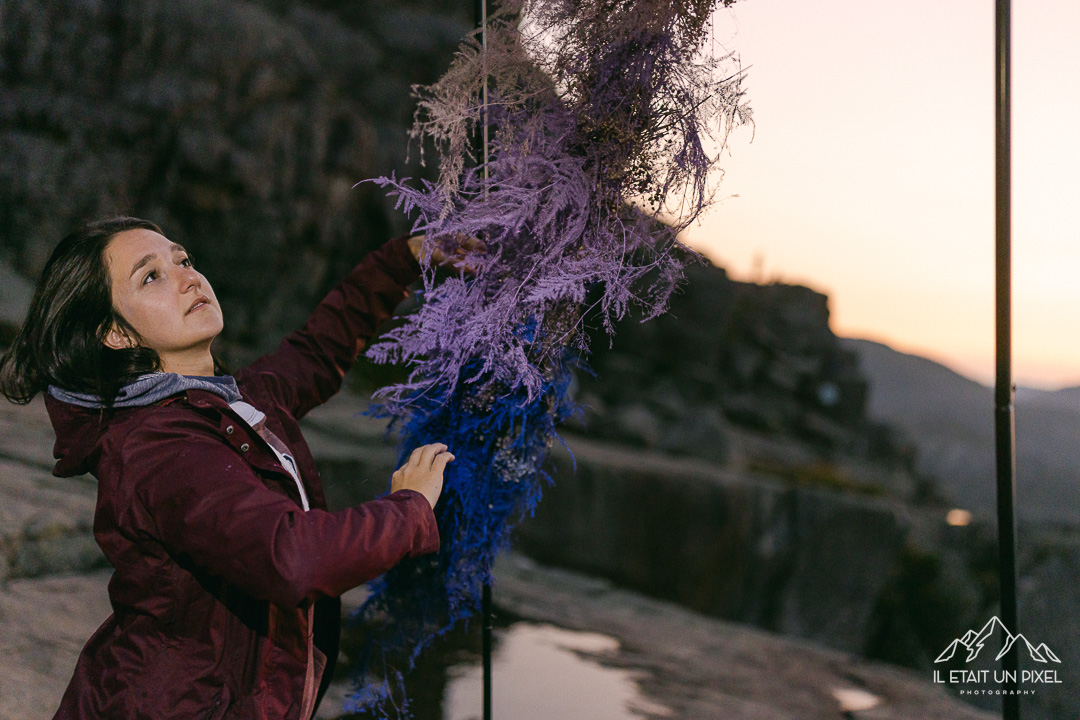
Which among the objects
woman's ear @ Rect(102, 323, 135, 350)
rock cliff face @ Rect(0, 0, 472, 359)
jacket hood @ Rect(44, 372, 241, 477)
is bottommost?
jacket hood @ Rect(44, 372, 241, 477)

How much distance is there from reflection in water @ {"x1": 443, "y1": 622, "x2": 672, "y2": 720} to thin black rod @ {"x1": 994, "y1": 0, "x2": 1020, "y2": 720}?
1190 mm

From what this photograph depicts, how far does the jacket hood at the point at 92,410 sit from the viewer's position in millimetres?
1312

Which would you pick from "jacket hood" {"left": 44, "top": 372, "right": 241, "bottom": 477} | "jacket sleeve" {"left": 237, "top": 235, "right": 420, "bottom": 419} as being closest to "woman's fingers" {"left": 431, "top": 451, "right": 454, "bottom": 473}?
"jacket hood" {"left": 44, "top": 372, "right": 241, "bottom": 477}

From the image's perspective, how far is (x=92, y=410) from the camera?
4.40ft

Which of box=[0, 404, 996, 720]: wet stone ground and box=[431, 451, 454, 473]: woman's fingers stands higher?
box=[431, 451, 454, 473]: woman's fingers

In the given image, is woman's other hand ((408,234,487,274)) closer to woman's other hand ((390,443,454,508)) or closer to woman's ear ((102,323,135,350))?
woman's other hand ((390,443,454,508))

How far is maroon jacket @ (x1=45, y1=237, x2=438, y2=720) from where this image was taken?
1142 mm

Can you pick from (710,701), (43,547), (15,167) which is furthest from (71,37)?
(710,701)

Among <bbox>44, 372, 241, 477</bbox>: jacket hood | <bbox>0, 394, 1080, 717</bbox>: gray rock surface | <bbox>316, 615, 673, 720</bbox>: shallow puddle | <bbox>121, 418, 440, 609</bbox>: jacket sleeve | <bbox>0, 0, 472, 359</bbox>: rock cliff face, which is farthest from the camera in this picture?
<bbox>0, 394, 1080, 717</bbox>: gray rock surface

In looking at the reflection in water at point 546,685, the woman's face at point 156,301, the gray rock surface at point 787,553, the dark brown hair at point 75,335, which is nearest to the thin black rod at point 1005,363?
the reflection in water at point 546,685

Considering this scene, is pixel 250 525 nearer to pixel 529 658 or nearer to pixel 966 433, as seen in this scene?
pixel 529 658

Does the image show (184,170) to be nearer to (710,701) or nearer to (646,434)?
(646,434)

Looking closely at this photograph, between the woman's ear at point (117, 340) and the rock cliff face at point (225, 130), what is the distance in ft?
12.1

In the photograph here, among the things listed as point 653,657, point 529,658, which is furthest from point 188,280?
point 653,657
